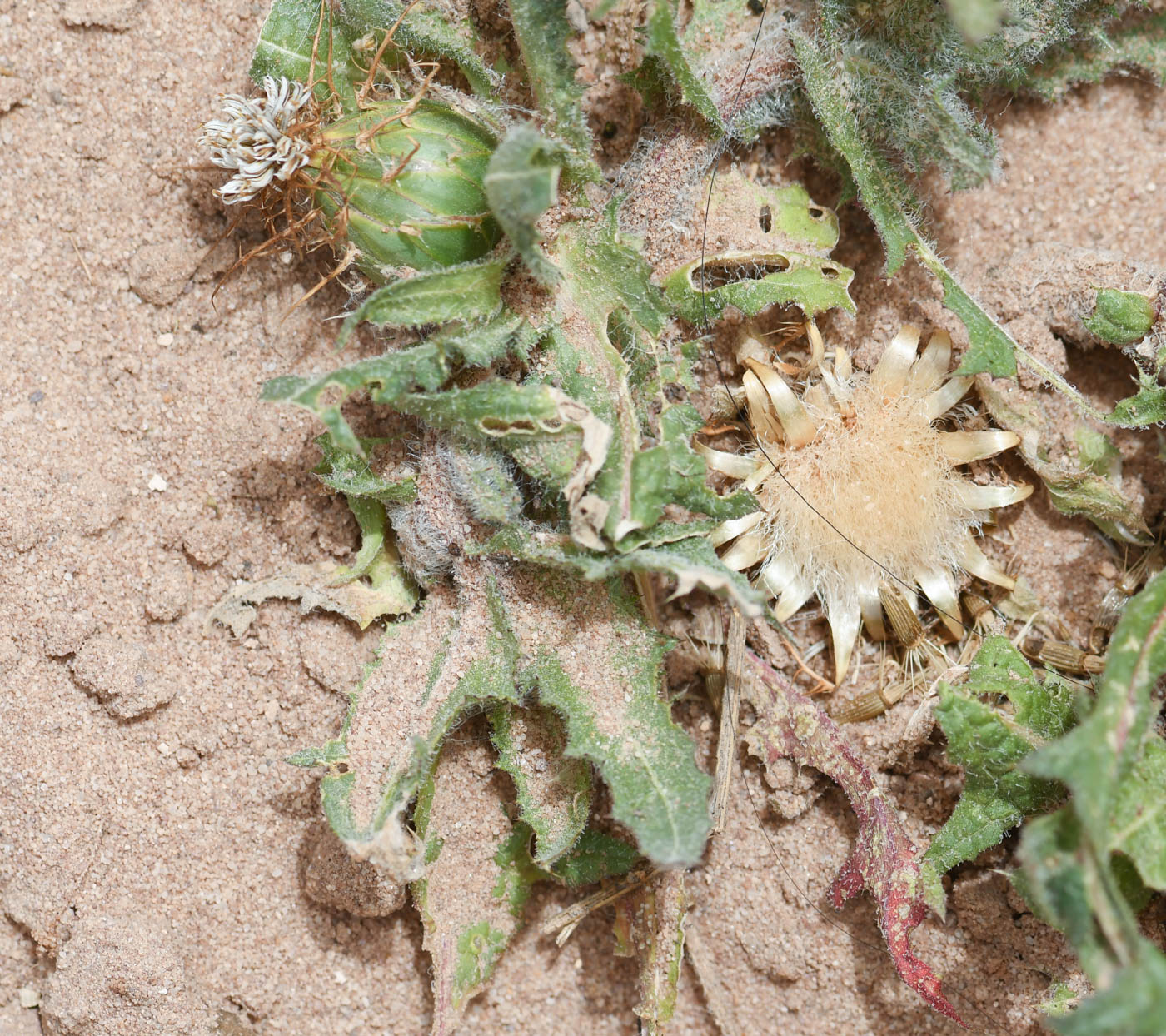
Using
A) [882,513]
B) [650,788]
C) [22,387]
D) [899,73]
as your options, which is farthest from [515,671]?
[899,73]

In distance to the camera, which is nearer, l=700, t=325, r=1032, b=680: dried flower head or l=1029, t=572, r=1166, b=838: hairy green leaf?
l=1029, t=572, r=1166, b=838: hairy green leaf

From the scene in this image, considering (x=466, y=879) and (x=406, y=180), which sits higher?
(x=406, y=180)

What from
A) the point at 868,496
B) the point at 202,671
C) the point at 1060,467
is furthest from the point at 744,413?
the point at 202,671

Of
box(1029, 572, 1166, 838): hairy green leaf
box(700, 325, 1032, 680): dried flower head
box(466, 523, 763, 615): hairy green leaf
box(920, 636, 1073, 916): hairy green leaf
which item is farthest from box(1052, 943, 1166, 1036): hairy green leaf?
box(700, 325, 1032, 680): dried flower head

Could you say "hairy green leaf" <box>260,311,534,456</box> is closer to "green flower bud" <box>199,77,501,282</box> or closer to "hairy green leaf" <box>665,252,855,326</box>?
"green flower bud" <box>199,77,501,282</box>

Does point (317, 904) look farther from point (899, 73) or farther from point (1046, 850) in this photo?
point (899, 73)

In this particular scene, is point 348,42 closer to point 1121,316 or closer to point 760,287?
point 760,287

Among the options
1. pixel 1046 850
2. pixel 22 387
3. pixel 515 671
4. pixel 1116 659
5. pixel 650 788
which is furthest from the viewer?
pixel 22 387
